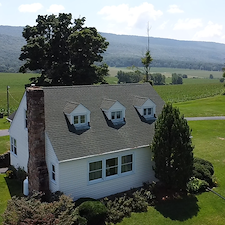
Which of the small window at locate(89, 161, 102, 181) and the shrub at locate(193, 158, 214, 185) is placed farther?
the shrub at locate(193, 158, 214, 185)

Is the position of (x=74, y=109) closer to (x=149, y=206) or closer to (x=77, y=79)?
(x=149, y=206)

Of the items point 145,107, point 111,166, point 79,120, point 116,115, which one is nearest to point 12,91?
point 145,107

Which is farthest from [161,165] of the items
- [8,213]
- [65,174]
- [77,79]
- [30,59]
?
[30,59]

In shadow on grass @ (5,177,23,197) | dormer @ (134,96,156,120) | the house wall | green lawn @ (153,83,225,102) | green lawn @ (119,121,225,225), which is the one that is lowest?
green lawn @ (119,121,225,225)

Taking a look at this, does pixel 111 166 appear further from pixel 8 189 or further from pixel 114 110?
pixel 8 189

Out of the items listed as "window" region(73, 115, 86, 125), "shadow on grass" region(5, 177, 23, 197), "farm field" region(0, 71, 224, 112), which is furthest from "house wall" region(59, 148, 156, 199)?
"farm field" region(0, 71, 224, 112)

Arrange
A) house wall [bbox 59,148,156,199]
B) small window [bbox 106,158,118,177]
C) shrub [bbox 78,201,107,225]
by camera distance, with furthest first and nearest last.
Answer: small window [bbox 106,158,118,177]
house wall [bbox 59,148,156,199]
shrub [bbox 78,201,107,225]

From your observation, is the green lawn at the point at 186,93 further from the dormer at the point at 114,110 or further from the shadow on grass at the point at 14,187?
the shadow on grass at the point at 14,187

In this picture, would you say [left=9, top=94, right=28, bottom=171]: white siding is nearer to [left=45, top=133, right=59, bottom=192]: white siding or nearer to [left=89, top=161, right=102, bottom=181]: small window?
[left=45, top=133, right=59, bottom=192]: white siding
